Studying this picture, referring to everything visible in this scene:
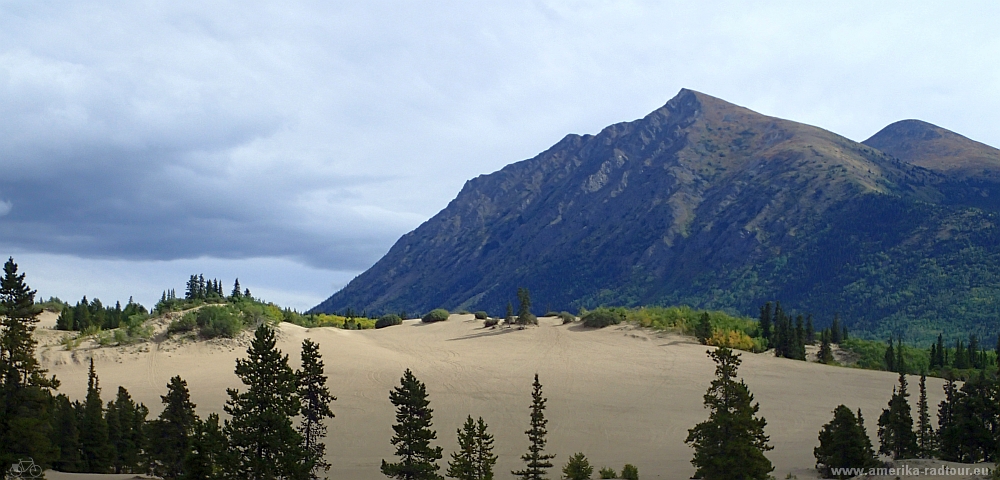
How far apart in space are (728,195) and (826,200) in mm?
31600

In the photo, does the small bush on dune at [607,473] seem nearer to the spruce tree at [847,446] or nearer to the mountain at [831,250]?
the spruce tree at [847,446]

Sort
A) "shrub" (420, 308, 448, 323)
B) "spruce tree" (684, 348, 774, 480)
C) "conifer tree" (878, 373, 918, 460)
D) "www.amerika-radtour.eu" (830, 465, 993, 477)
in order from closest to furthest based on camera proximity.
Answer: "spruce tree" (684, 348, 774, 480) → "www.amerika-radtour.eu" (830, 465, 993, 477) → "conifer tree" (878, 373, 918, 460) → "shrub" (420, 308, 448, 323)

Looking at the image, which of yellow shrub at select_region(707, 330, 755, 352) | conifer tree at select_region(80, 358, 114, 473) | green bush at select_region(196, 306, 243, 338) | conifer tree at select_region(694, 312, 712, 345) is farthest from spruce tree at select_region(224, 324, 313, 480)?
yellow shrub at select_region(707, 330, 755, 352)

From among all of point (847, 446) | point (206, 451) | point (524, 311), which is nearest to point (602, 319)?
point (524, 311)

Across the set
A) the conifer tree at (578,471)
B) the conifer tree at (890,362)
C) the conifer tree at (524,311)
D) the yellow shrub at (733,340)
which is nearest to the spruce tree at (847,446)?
the conifer tree at (578,471)

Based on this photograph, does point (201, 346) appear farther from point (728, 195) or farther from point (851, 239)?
point (728, 195)

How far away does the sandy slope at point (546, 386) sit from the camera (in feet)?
109

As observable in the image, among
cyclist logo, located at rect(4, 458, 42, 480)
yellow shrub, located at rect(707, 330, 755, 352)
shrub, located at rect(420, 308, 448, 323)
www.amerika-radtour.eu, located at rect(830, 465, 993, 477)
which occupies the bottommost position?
www.amerika-radtour.eu, located at rect(830, 465, 993, 477)

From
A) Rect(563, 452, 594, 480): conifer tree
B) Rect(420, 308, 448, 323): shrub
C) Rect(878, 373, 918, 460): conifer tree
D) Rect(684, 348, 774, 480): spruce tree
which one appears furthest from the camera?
Rect(420, 308, 448, 323): shrub

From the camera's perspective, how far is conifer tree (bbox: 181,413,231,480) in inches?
739

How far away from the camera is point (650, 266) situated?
189125mm

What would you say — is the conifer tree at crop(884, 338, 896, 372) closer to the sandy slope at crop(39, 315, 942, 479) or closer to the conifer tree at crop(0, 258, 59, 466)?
the sandy slope at crop(39, 315, 942, 479)

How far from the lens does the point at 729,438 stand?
2106cm

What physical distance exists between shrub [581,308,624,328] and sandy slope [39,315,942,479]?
4108mm
